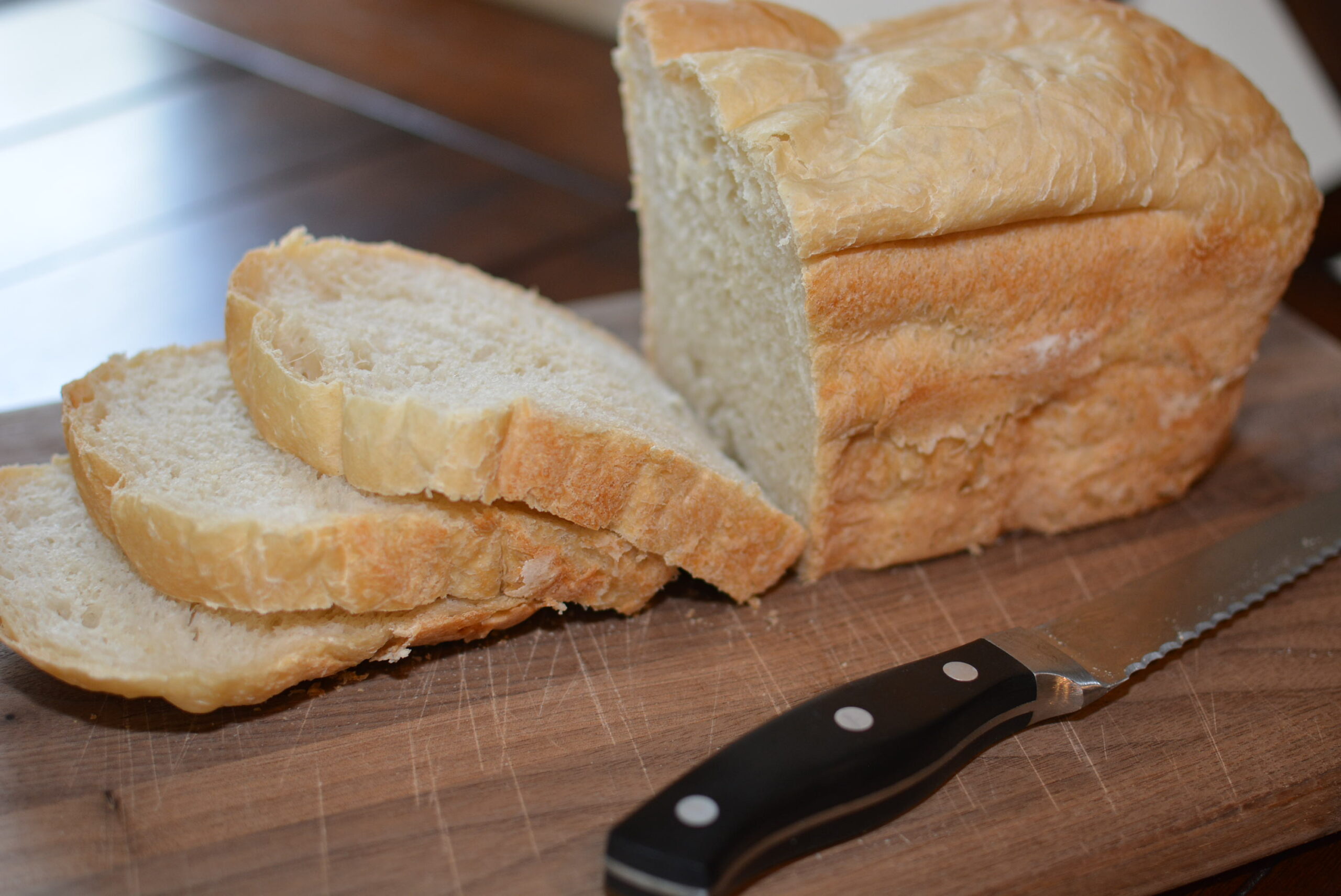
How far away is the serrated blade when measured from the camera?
2207mm

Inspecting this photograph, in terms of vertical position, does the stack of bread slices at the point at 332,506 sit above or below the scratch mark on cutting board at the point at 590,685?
above

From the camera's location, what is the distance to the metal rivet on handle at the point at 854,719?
189cm

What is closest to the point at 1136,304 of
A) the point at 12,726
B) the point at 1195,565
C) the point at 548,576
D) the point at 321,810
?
the point at 1195,565

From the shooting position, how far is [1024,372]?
2.51m

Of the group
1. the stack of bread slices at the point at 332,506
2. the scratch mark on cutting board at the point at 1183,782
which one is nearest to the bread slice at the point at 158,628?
the stack of bread slices at the point at 332,506

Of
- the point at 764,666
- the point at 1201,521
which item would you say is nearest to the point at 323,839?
the point at 764,666

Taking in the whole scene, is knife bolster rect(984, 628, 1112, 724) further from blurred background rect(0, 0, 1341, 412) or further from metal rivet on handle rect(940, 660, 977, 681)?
blurred background rect(0, 0, 1341, 412)

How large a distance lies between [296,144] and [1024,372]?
3.17 meters

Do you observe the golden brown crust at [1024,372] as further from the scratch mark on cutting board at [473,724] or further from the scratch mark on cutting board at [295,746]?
the scratch mark on cutting board at [295,746]

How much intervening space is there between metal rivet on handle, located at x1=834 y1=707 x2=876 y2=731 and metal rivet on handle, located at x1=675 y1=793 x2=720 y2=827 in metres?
0.30

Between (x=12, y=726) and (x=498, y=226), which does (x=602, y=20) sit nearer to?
(x=498, y=226)

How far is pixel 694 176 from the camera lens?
8.62 ft

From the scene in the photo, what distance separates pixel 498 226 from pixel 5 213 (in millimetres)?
1770

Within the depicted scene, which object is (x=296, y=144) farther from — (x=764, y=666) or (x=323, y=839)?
(x=323, y=839)
